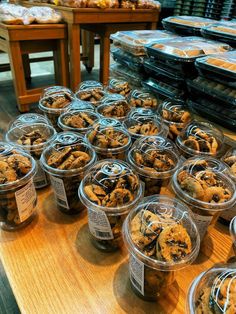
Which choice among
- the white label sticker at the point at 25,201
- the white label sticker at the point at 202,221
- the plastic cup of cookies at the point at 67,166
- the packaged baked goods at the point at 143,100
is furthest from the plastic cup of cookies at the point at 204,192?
the packaged baked goods at the point at 143,100

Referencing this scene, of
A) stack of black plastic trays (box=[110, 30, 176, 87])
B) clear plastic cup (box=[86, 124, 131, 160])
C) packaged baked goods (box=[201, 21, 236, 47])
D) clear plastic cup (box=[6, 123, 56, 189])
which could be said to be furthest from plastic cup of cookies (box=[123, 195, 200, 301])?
packaged baked goods (box=[201, 21, 236, 47])

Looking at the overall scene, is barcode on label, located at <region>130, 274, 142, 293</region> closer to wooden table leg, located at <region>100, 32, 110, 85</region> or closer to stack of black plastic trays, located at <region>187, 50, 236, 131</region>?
stack of black plastic trays, located at <region>187, 50, 236, 131</region>

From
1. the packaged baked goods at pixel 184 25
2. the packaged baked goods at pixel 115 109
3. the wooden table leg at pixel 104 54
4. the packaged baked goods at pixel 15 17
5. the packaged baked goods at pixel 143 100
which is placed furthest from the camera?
the wooden table leg at pixel 104 54

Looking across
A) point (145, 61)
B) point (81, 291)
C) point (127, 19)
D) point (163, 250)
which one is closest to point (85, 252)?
point (81, 291)


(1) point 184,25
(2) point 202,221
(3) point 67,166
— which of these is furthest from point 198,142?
(1) point 184,25

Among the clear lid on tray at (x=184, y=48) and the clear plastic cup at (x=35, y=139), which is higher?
the clear lid on tray at (x=184, y=48)

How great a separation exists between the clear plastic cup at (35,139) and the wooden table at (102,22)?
112 cm

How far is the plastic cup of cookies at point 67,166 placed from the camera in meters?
0.62

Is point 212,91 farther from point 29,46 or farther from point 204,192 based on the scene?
point 29,46

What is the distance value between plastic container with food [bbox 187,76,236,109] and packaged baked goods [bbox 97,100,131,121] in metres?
0.28

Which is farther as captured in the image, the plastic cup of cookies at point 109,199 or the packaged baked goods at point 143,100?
the packaged baked goods at point 143,100

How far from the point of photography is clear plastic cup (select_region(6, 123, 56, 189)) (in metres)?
0.73

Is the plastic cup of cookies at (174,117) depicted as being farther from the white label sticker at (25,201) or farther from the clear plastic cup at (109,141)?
the white label sticker at (25,201)

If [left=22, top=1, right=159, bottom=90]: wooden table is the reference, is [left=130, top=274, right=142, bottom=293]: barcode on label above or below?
below
